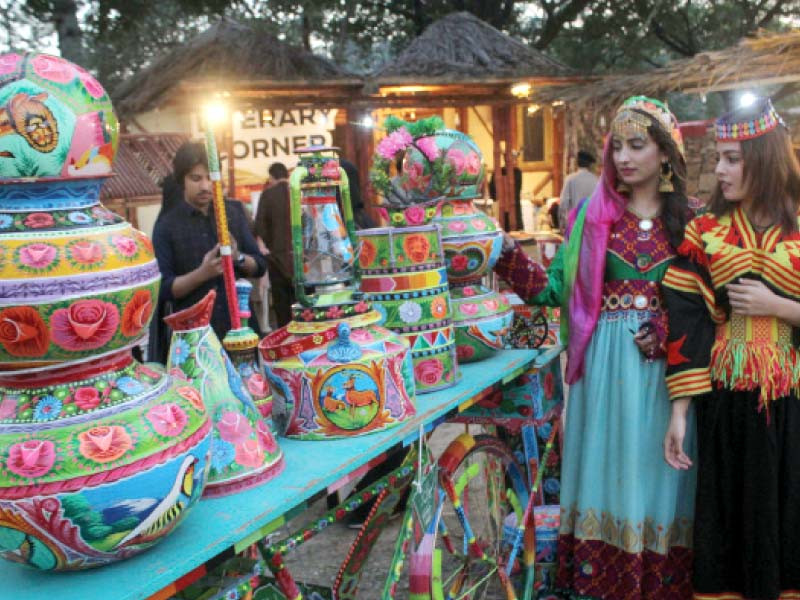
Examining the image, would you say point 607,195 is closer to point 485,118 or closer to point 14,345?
point 14,345

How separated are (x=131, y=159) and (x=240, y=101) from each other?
4.48 feet

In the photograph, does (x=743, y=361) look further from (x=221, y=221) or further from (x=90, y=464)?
(x=90, y=464)

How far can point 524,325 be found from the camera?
2.70 m

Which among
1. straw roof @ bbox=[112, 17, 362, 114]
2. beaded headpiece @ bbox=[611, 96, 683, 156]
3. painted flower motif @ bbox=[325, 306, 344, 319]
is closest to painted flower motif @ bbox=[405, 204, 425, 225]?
painted flower motif @ bbox=[325, 306, 344, 319]

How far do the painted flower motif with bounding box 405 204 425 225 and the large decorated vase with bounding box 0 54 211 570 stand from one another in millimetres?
1112

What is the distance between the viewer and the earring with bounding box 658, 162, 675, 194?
90.3 inches

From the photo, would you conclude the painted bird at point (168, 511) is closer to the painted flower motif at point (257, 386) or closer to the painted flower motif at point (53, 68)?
the painted flower motif at point (257, 386)

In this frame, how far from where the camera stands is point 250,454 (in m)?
1.43

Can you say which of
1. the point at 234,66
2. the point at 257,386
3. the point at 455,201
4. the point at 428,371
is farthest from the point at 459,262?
the point at 234,66

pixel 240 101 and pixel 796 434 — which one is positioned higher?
pixel 240 101

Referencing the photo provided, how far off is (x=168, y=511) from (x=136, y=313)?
0.30 meters

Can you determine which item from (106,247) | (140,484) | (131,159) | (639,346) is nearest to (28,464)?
(140,484)

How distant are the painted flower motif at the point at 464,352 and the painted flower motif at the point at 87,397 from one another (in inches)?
54.1

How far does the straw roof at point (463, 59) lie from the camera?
9789 millimetres
